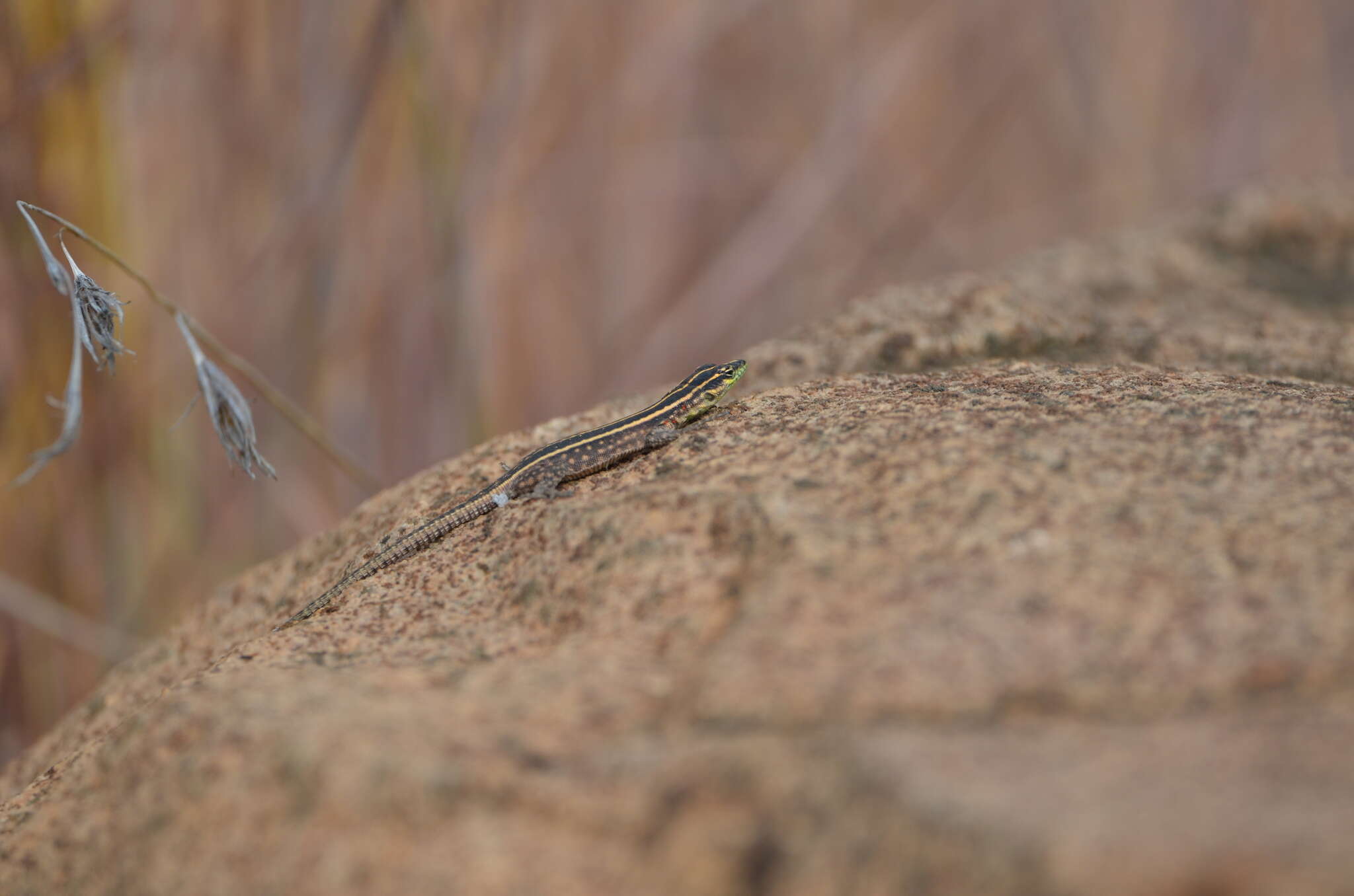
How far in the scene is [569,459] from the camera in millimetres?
3896

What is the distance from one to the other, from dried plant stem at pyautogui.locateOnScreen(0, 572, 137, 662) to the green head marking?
3.24 m

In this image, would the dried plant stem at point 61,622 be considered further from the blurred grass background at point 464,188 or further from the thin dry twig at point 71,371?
the thin dry twig at point 71,371

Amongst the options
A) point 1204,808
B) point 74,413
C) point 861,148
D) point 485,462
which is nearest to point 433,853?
point 1204,808

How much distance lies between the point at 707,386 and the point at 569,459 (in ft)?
2.77

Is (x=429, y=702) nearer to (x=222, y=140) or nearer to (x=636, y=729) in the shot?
(x=636, y=729)

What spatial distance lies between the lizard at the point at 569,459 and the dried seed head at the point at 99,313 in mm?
943

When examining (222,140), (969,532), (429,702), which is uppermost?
(222,140)

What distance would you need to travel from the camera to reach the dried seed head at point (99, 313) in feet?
9.48

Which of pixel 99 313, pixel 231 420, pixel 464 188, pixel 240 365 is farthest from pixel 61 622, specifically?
pixel 464 188

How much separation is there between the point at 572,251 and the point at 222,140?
120 inches

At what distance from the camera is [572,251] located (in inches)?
325

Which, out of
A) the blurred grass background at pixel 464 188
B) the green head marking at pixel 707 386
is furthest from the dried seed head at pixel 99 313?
the blurred grass background at pixel 464 188

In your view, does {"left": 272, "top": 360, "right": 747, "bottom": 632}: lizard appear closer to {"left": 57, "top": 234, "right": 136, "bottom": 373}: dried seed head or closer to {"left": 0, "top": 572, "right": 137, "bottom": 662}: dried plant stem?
{"left": 57, "top": 234, "right": 136, "bottom": 373}: dried seed head

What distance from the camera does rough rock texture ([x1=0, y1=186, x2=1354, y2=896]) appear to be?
5.59 feet
